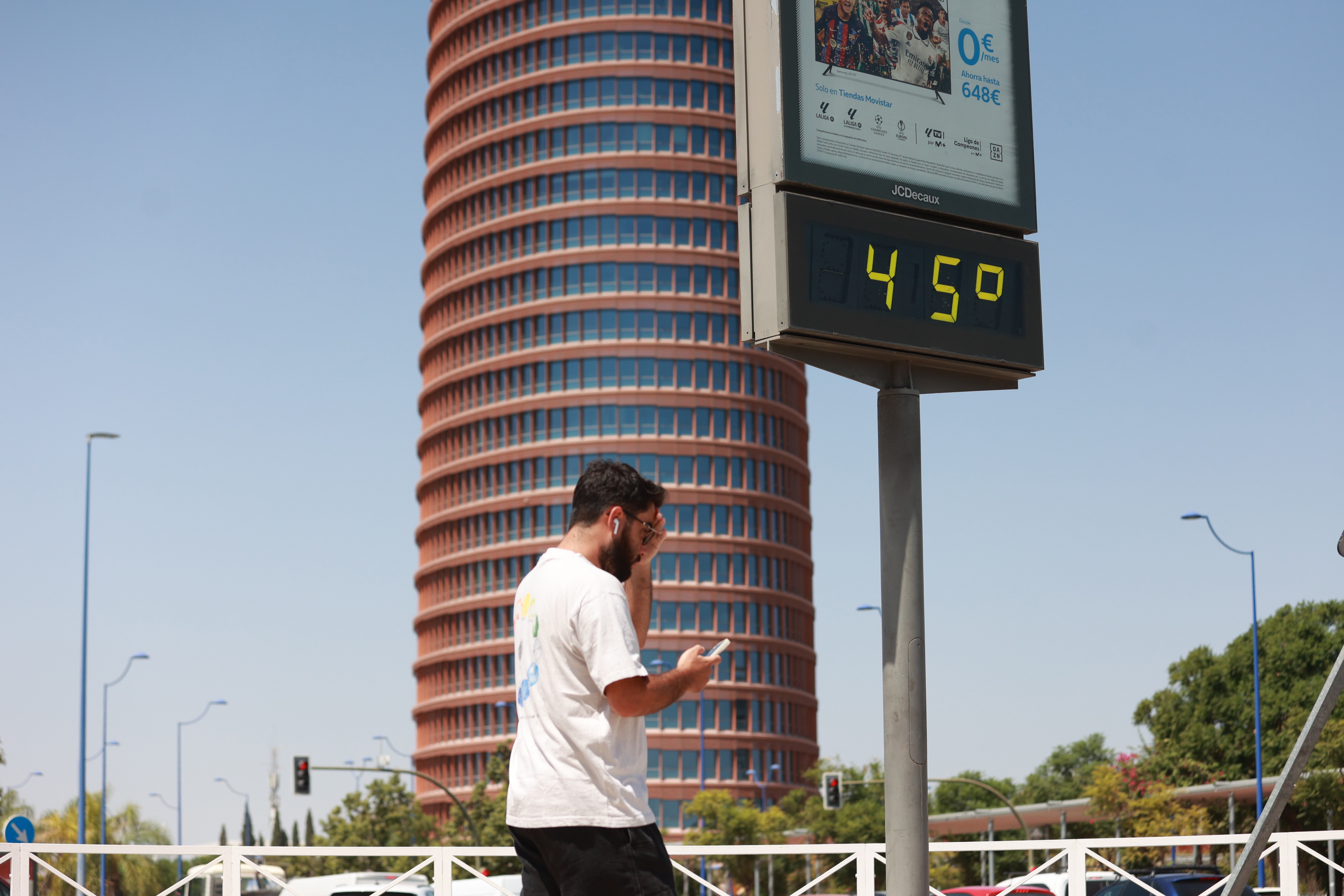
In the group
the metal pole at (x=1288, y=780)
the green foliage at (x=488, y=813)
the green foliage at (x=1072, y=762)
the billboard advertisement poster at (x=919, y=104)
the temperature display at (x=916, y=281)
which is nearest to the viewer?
the metal pole at (x=1288, y=780)

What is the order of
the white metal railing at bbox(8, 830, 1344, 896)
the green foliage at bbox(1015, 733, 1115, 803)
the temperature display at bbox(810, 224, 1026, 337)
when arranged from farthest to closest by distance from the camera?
the green foliage at bbox(1015, 733, 1115, 803), the white metal railing at bbox(8, 830, 1344, 896), the temperature display at bbox(810, 224, 1026, 337)

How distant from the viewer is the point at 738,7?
754 cm

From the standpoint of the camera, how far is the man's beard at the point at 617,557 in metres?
4.80

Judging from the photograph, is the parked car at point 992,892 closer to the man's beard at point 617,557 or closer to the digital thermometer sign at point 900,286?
the digital thermometer sign at point 900,286

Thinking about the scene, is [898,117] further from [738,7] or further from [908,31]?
[738,7]

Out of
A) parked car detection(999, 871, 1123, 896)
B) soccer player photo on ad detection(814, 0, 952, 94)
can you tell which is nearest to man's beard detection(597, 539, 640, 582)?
soccer player photo on ad detection(814, 0, 952, 94)

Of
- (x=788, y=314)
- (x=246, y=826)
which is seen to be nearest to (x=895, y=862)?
(x=788, y=314)

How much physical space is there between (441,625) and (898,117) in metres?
104

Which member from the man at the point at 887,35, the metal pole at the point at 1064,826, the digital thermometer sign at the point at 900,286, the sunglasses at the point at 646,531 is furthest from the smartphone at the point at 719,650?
the metal pole at the point at 1064,826

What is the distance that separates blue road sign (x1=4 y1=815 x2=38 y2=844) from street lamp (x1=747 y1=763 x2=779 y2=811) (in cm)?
7274

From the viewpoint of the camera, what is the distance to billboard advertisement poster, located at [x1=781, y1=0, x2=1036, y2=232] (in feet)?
Answer: 23.7

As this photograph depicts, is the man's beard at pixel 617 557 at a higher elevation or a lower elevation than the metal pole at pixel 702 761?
higher

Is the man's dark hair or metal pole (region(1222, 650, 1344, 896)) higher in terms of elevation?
the man's dark hair

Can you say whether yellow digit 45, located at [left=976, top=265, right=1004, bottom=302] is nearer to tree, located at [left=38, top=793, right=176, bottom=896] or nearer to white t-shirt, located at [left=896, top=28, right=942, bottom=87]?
white t-shirt, located at [left=896, top=28, right=942, bottom=87]
